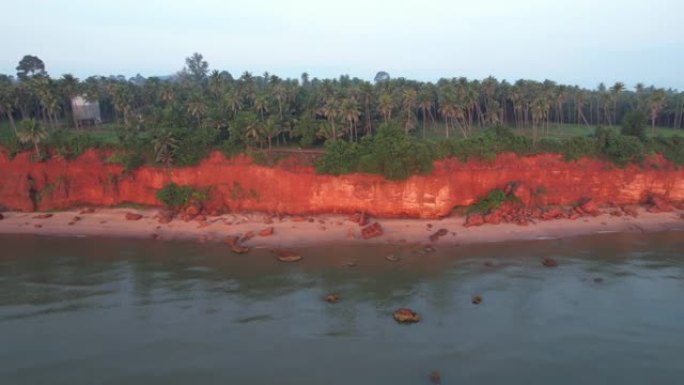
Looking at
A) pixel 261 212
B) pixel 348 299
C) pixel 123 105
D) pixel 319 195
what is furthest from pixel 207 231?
pixel 123 105

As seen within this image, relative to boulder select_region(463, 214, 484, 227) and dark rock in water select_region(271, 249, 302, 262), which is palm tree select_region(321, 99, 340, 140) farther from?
boulder select_region(463, 214, 484, 227)

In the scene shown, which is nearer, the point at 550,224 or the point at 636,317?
the point at 636,317

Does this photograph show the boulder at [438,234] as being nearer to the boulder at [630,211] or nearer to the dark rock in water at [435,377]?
the boulder at [630,211]

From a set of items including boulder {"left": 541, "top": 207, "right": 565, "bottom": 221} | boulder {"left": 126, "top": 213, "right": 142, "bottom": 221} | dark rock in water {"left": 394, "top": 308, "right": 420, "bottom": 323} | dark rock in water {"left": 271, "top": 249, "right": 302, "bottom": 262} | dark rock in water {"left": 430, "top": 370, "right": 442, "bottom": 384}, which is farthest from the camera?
boulder {"left": 541, "top": 207, "right": 565, "bottom": 221}

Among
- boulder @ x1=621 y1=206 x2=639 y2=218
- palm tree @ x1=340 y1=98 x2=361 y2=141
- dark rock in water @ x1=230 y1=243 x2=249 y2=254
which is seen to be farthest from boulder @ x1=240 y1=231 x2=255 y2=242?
boulder @ x1=621 y1=206 x2=639 y2=218

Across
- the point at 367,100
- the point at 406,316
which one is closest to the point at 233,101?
the point at 367,100

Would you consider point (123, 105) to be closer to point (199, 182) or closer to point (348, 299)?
point (199, 182)

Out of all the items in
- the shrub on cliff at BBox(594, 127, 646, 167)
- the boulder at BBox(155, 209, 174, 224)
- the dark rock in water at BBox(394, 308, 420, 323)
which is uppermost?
the shrub on cliff at BBox(594, 127, 646, 167)
